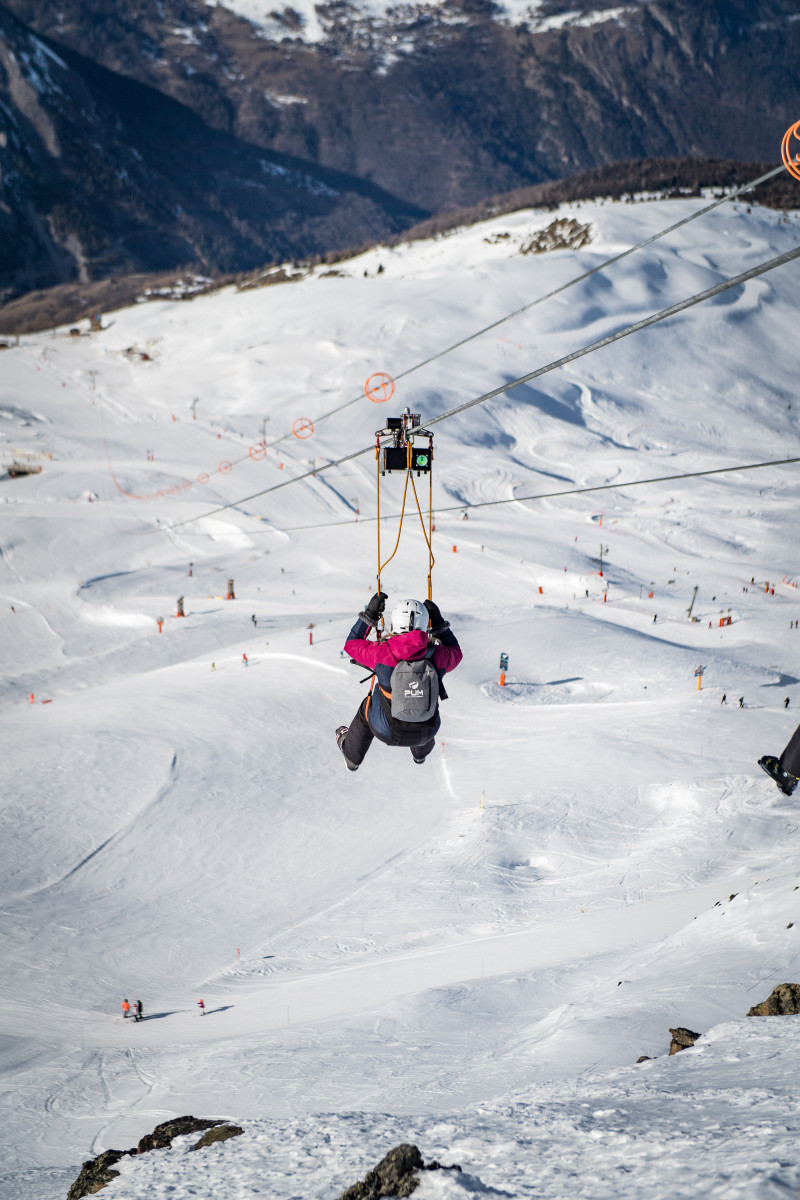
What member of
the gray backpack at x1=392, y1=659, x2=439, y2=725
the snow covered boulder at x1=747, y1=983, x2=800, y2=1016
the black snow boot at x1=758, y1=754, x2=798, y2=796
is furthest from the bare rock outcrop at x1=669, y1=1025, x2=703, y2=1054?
the gray backpack at x1=392, y1=659, x2=439, y2=725

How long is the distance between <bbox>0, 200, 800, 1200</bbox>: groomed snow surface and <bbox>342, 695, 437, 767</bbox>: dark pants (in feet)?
10.5

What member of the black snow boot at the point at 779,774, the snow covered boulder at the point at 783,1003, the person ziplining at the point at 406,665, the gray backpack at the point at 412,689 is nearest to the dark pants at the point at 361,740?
the person ziplining at the point at 406,665

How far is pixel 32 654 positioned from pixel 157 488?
20354 millimetres

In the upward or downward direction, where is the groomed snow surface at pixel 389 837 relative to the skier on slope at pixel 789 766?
downward

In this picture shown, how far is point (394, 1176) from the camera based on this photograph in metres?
5.90

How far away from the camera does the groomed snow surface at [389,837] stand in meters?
8.15

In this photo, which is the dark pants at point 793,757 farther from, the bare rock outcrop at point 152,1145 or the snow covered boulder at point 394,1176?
the bare rock outcrop at point 152,1145

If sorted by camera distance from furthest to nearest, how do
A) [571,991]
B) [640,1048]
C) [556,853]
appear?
1. [556,853]
2. [571,991]
3. [640,1048]

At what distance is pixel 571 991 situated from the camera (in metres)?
14.4

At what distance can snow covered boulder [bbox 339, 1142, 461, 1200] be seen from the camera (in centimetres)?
585

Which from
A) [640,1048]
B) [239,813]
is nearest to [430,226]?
[239,813]

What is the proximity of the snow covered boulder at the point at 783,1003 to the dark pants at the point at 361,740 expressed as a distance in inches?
212

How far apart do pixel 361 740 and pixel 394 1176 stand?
3541 millimetres

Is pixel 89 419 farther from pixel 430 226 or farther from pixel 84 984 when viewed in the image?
pixel 430 226
